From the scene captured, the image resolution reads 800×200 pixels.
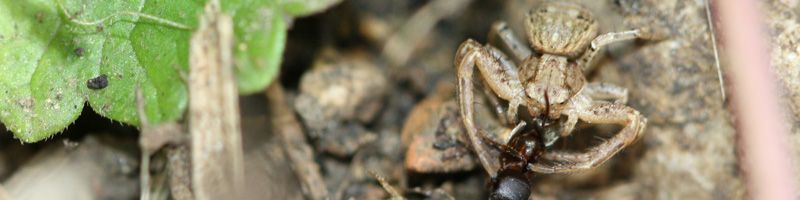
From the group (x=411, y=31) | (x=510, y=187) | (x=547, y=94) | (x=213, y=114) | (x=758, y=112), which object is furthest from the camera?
(x=411, y=31)

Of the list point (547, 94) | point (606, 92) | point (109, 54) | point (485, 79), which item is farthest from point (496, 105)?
point (109, 54)

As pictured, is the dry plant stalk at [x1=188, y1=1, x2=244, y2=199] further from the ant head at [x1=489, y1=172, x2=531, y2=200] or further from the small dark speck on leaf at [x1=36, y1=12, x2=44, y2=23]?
the ant head at [x1=489, y1=172, x2=531, y2=200]

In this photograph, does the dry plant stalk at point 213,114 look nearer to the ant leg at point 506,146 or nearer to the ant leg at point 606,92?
the ant leg at point 506,146

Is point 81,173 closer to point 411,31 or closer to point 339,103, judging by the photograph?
point 339,103

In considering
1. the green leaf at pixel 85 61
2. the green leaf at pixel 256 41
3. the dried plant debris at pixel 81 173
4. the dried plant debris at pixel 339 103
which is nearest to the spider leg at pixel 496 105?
the dried plant debris at pixel 339 103

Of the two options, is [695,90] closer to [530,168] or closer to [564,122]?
[564,122]

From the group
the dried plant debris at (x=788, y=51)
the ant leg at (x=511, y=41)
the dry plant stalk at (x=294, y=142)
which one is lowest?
the dry plant stalk at (x=294, y=142)

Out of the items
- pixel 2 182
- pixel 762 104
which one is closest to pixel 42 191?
pixel 2 182
